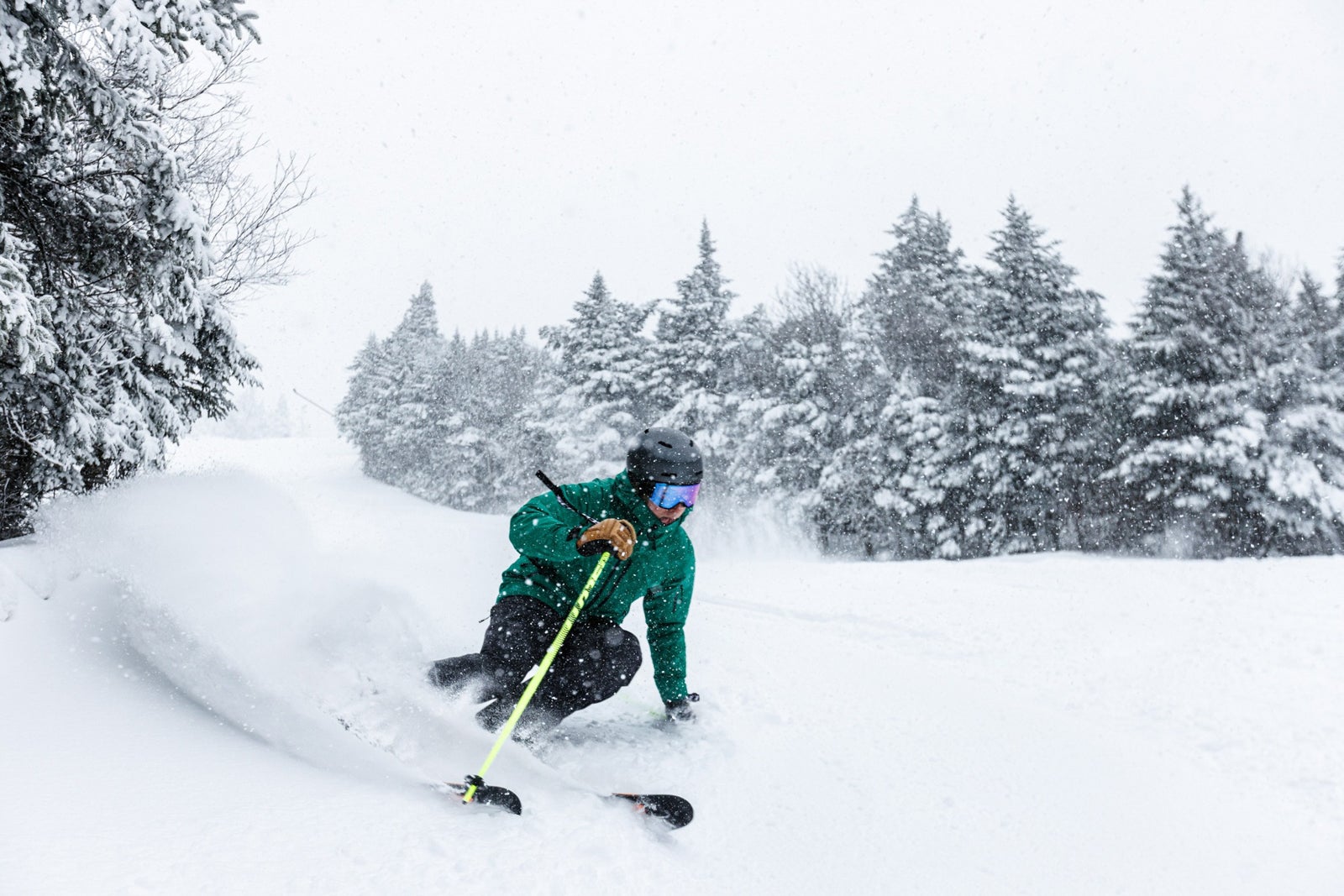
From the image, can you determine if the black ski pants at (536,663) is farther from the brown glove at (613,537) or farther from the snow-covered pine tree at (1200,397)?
the snow-covered pine tree at (1200,397)

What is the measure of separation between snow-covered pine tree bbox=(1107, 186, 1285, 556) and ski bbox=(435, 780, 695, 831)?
1943 centimetres

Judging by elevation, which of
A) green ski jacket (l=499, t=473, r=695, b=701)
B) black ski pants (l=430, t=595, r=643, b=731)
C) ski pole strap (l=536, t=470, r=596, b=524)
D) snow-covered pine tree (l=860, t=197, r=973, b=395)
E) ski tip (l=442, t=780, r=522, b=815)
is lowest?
ski tip (l=442, t=780, r=522, b=815)

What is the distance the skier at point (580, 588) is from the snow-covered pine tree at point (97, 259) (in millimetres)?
3963

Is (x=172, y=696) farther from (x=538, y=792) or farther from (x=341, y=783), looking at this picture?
(x=538, y=792)

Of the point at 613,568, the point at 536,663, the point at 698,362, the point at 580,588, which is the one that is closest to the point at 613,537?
the point at 613,568

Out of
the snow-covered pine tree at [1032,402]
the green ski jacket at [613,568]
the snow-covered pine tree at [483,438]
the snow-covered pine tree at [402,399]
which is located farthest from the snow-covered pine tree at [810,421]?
the snow-covered pine tree at [402,399]

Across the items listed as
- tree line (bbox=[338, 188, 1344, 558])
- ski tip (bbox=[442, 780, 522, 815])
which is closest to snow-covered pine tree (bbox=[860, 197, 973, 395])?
tree line (bbox=[338, 188, 1344, 558])

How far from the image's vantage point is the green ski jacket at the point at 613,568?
373 centimetres

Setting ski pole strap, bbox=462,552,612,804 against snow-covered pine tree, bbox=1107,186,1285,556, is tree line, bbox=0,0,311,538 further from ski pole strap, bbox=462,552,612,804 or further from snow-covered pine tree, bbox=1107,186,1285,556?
snow-covered pine tree, bbox=1107,186,1285,556

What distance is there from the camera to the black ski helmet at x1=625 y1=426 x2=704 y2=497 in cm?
371

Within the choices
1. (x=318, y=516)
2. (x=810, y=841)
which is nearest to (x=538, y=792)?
(x=810, y=841)

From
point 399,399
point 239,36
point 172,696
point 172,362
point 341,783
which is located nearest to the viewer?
point 341,783

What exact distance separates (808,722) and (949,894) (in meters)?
1.60

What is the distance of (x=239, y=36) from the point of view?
5938mm
